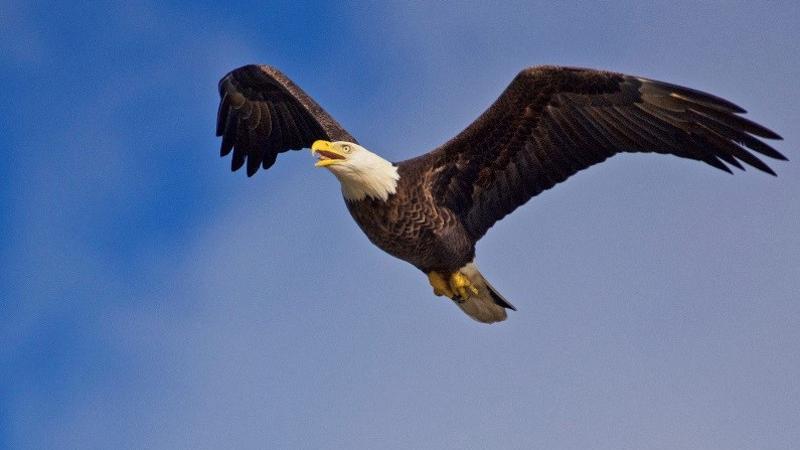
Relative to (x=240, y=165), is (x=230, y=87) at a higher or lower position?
higher

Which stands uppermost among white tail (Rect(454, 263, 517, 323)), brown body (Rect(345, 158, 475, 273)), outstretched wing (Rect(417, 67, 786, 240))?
outstretched wing (Rect(417, 67, 786, 240))

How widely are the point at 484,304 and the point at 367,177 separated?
1792 millimetres

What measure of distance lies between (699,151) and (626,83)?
2.78 ft

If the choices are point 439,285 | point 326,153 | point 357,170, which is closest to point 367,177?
point 357,170

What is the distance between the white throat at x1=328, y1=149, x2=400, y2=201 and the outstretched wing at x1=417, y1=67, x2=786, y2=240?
48 cm

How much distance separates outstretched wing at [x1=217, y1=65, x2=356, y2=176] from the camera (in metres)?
12.8

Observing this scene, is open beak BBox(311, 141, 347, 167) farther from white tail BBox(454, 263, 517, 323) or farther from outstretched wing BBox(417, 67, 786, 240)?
white tail BBox(454, 263, 517, 323)

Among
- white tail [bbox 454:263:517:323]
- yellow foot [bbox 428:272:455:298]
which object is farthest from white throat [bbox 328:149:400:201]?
white tail [bbox 454:263:517:323]

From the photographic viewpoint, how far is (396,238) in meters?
10.5

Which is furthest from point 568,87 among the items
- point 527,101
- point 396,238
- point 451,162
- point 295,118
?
point 295,118

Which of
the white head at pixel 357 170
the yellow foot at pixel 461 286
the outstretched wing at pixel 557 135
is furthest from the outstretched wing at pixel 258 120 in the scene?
the yellow foot at pixel 461 286

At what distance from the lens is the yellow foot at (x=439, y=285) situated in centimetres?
1109

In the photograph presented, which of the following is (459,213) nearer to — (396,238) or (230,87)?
(396,238)

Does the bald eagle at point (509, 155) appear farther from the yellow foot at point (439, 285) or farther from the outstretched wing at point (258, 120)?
the outstretched wing at point (258, 120)
